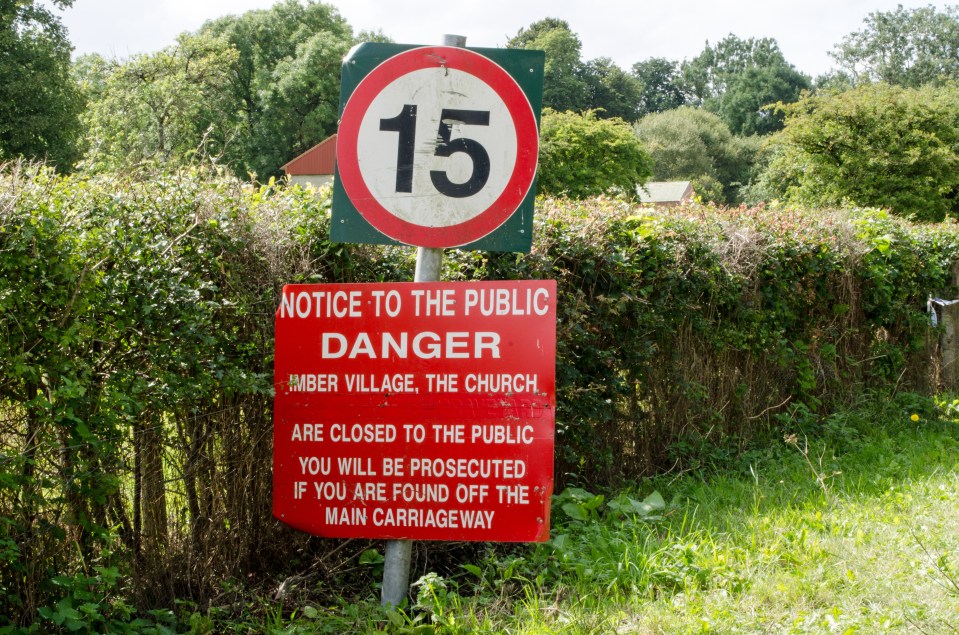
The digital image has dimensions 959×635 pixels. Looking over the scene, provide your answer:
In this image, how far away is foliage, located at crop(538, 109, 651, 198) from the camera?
44.0 meters

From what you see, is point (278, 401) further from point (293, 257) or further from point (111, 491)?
point (293, 257)

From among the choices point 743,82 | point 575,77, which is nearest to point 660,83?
point 743,82

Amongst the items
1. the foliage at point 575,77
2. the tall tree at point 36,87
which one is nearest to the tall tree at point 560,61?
the foliage at point 575,77

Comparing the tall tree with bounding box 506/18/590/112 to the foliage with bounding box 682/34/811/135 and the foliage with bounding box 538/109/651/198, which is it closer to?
the foliage with bounding box 682/34/811/135

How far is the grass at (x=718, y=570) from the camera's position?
366cm

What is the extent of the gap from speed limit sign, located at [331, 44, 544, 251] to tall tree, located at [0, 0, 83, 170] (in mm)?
33020

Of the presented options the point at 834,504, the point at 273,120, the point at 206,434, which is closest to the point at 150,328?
the point at 206,434

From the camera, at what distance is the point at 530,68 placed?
10.9 ft

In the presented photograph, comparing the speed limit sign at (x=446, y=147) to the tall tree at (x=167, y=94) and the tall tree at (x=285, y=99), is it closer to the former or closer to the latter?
the tall tree at (x=167, y=94)

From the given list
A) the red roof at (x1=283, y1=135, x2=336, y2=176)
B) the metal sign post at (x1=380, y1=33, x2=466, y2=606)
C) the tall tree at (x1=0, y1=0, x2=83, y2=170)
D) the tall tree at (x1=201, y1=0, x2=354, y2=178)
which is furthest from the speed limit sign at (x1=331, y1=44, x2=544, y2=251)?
the tall tree at (x1=201, y1=0, x2=354, y2=178)

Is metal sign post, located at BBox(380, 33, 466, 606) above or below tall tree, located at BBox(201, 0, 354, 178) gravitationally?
below

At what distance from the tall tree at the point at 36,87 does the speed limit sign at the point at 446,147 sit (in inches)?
1300

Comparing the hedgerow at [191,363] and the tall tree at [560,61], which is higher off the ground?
the tall tree at [560,61]

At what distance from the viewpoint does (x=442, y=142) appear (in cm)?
327
